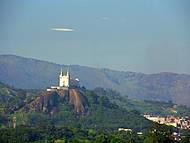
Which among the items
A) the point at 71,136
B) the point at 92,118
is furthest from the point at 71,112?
the point at 71,136

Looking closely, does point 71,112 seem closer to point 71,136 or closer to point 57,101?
point 57,101

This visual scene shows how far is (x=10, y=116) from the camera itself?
3346 inches

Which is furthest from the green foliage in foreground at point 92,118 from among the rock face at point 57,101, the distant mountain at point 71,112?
the rock face at point 57,101

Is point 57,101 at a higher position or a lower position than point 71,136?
higher

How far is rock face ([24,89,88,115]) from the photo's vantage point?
9244 centimetres

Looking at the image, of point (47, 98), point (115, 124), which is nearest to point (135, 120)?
point (115, 124)

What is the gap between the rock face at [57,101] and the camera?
92.4 meters

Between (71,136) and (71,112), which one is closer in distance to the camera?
(71,136)

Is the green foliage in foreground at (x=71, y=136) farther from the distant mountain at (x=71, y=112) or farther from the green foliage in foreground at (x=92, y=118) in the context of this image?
the distant mountain at (x=71, y=112)

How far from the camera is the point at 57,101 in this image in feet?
312

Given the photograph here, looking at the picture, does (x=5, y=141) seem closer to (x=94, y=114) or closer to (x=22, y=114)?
(x=22, y=114)

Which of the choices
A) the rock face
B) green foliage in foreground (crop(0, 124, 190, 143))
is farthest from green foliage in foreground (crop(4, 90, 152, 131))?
green foliage in foreground (crop(0, 124, 190, 143))

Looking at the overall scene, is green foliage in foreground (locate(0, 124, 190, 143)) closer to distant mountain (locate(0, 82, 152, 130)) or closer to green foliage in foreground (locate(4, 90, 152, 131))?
green foliage in foreground (locate(4, 90, 152, 131))

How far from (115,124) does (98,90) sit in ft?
175
